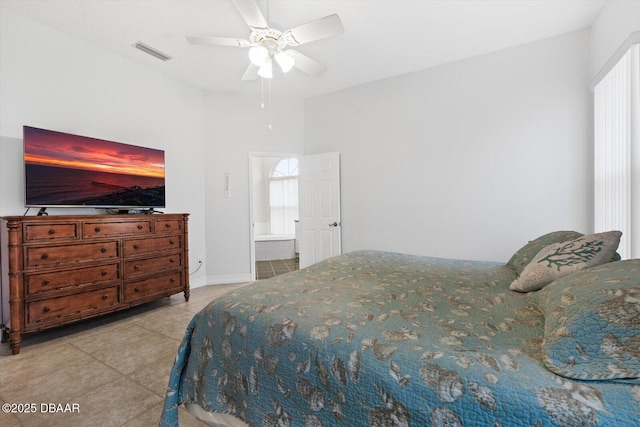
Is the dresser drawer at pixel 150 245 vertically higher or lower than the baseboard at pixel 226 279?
higher

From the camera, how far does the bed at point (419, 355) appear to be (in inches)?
27.7

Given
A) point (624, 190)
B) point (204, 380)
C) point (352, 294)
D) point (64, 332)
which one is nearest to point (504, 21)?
point (624, 190)

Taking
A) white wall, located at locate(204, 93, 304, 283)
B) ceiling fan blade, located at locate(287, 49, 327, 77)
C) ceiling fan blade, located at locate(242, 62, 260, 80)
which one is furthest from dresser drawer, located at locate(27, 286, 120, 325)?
ceiling fan blade, located at locate(287, 49, 327, 77)

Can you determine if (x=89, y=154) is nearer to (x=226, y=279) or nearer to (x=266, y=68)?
(x=266, y=68)

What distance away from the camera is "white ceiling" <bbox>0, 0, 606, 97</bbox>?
8.31 ft

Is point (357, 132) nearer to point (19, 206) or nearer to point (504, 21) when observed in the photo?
point (504, 21)

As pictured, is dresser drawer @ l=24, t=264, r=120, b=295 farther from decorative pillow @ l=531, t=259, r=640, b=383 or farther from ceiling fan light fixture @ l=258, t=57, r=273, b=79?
decorative pillow @ l=531, t=259, r=640, b=383

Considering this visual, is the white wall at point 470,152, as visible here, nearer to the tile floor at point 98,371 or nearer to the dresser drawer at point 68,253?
the tile floor at point 98,371

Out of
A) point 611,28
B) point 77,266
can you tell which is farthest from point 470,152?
point 77,266

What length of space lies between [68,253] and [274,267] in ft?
12.2

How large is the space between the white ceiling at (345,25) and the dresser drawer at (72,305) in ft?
8.54

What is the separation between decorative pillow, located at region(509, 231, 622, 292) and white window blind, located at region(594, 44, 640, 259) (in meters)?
1.23

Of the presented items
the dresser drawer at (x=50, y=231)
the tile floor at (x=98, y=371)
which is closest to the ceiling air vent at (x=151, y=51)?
the dresser drawer at (x=50, y=231)

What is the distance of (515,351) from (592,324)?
208 mm
